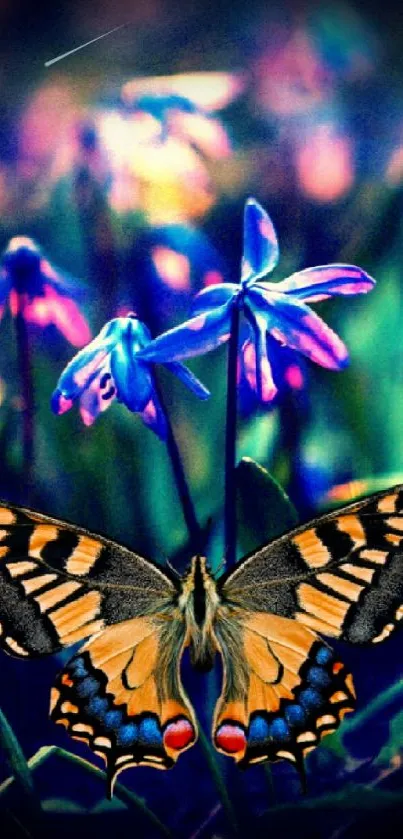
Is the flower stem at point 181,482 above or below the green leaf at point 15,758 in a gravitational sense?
above

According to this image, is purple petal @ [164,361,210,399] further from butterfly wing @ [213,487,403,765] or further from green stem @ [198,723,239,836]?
green stem @ [198,723,239,836]

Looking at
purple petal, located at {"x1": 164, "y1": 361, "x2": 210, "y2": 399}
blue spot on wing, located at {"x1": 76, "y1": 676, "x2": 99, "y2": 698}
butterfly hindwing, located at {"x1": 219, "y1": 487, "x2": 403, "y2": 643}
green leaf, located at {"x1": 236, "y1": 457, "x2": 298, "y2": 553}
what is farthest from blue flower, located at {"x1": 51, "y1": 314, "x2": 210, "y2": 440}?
blue spot on wing, located at {"x1": 76, "y1": 676, "x2": 99, "y2": 698}

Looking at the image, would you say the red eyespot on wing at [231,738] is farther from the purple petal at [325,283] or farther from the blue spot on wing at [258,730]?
the purple petal at [325,283]

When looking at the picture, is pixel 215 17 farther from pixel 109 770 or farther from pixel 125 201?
pixel 109 770

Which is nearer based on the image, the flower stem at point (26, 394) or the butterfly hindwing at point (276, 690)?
the butterfly hindwing at point (276, 690)

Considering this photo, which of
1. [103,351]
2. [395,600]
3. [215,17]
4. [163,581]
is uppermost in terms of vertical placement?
[215,17]

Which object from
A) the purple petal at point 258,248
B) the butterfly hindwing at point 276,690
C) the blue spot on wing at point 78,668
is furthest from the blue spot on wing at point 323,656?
the purple petal at point 258,248

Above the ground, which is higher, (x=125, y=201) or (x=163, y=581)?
(x=125, y=201)

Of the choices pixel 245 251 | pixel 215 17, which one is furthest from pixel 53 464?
pixel 215 17
